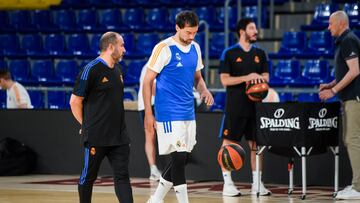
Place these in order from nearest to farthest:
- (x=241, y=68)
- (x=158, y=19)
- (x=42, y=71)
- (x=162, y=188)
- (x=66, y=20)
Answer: (x=162, y=188) < (x=241, y=68) < (x=158, y=19) < (x=42, y=71) < (x=66, y=20)

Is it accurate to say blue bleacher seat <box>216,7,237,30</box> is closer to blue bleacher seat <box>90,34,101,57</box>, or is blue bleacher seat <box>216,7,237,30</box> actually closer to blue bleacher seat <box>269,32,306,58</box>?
blue bleacher seat <box>269,32,306,58</box>

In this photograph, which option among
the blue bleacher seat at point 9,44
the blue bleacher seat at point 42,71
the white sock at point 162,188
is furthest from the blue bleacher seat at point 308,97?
the blue bleacher seat at point 9,44

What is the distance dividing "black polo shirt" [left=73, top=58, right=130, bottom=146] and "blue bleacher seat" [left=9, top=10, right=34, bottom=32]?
13771mm

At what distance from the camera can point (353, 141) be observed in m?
11.2

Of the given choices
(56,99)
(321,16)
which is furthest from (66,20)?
(321,16)

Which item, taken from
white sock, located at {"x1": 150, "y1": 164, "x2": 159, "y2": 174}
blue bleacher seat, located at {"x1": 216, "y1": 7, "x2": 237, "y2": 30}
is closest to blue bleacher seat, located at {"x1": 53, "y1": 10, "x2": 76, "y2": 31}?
blue bleacher seat, located at {"x1": 216, "y1": 7, "x2": 237, "y2": 30}

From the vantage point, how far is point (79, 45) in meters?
21.0

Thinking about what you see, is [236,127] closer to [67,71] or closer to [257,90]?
[257,90]

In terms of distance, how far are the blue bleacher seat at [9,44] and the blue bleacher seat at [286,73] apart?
7361 millimetres

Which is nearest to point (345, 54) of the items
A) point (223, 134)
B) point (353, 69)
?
point (353, 69)

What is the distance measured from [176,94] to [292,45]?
881 cm

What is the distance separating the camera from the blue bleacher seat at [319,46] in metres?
17.4

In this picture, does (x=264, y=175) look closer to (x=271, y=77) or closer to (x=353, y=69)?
(x=353, y=69)

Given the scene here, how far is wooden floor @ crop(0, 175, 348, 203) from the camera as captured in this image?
435 inches
